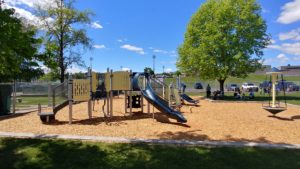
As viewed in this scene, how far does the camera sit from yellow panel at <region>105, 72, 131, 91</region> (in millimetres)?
12676

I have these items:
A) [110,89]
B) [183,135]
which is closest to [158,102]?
[110,89]

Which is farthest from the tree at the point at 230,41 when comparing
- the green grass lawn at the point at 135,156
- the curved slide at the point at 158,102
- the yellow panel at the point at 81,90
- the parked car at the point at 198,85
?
the parked car at the point at 198,85

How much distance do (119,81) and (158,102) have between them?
6.69 feet

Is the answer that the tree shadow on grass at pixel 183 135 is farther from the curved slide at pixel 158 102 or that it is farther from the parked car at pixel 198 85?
the parked car at pixel 198 85

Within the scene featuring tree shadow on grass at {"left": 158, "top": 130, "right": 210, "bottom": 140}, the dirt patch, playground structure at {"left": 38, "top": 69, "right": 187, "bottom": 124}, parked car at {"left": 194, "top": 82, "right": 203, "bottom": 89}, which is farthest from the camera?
parked car at {"left": 194, "top": 82, "right": 203, "bottom": 89}

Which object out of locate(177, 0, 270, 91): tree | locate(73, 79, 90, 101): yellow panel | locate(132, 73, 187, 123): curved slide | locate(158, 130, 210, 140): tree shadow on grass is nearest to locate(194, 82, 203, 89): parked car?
locate(177, 0, 270, 91): tree

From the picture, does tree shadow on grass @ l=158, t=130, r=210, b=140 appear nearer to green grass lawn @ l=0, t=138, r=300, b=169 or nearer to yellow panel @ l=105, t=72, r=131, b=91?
green grass lawn @ l=0, t=138, r=300, b=169

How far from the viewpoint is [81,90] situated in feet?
38.8

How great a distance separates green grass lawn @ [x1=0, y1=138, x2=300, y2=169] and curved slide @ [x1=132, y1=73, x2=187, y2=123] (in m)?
4.19

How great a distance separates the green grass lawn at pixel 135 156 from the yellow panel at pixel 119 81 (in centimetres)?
521

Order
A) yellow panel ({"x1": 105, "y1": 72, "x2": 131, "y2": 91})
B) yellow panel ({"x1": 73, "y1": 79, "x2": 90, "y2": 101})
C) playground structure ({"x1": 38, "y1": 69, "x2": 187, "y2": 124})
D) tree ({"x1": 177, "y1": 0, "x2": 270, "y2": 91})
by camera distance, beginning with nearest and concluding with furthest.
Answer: playground structure ({"x1": 38, "y1": 69, "x2": 187, "y2": 124}), yellow panel ({"x1": 73, "y1": 79, "x2": 90, "y2": 101}), yellow panel ({"x1": 105, "y1": 72, "x2": 131, "y2": 91}), tree ({"x1": 177, "y1": 0, "x2": 270, "y2": 91})

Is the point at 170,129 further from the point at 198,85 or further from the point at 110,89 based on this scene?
the point at 198,85

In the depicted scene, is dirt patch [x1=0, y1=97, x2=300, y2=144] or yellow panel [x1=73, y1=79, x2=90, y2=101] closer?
dirt patch [x1=0, y1=97, x2=300, y2=144]

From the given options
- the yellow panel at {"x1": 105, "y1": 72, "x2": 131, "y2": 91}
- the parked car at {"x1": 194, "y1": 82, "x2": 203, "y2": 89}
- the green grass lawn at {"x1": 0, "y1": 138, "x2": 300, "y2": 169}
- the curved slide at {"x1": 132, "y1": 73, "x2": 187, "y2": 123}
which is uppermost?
the parked car at {"x1": 194, "y1": 82, "x2": 203, "y2": 89}
